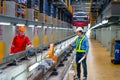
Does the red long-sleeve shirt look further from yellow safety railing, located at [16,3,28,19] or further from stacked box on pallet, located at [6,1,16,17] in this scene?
yellow safety railing, located at [16,3,28,19]

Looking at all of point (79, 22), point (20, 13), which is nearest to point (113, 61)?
point (20, 13)

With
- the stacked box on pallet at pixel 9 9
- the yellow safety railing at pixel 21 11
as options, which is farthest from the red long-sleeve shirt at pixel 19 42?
the yellow safety railing at pixel 21 11

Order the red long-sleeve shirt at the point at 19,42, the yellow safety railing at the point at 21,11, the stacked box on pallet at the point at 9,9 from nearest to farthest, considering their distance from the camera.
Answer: the red long-sleeve shirt at the point at 19,42 < the stacked box on pallet at the point at 9,9 < the yellow safety railing at the point at 21,11

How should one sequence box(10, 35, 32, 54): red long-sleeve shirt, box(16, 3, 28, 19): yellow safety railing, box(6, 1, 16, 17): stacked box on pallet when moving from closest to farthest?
box(10, 35, 32, 54): red long-sleeve shirt → box(6, 1, 16, 17): stacked box on pallet → box(16, 3, 28, 19): yellow safety railing

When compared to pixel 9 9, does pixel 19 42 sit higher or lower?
lower

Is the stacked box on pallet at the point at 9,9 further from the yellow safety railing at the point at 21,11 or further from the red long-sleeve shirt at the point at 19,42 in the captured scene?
the yellow safety railing at the point at 21,11

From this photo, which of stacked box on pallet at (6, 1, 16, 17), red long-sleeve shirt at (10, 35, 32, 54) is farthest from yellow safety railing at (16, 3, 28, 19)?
red long-sleeve shirt at (10, 35, 32, 54)

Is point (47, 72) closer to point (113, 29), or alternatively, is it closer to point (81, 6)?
point (113, 29)

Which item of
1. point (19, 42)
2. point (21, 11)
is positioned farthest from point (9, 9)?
point (21, 11)

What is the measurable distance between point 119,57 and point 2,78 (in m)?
→ 11.9

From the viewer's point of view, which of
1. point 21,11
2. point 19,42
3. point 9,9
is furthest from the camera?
point 21,11

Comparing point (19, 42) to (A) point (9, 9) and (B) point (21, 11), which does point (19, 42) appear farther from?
(B) point (21, 11)

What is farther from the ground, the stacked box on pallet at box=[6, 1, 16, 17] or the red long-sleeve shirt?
the stacked box on pallet at box=[6, 1, 16, 17]

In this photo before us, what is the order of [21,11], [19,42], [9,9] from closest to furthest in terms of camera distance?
[19,42] < [9,9] < [21,11]
